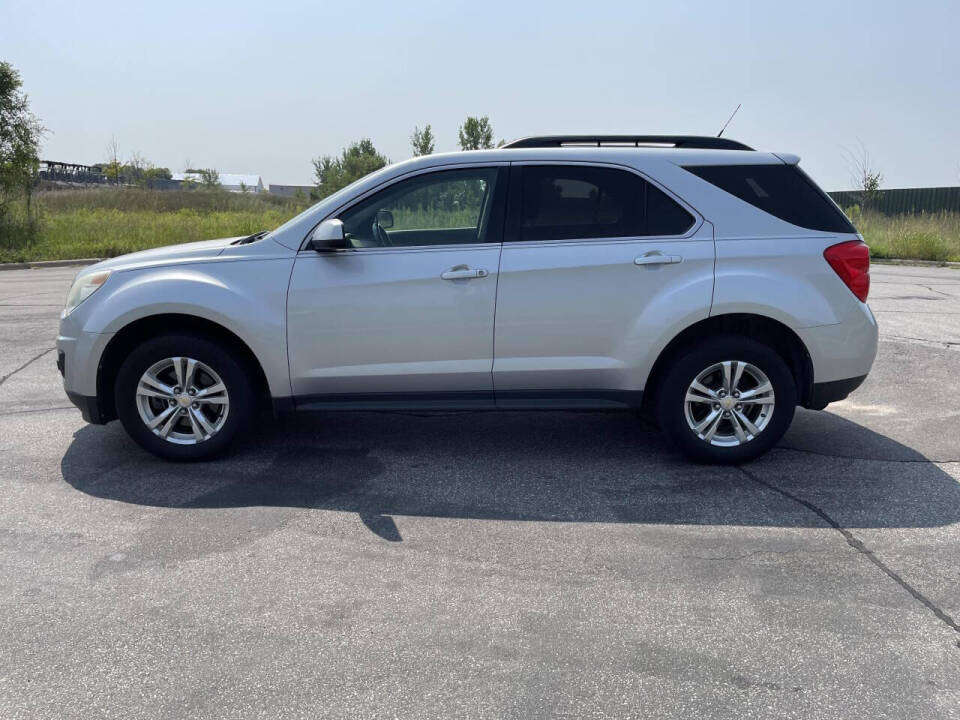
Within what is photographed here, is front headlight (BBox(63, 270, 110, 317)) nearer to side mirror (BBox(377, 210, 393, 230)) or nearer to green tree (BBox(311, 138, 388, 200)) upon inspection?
side mirror (BBox(377, 210, 393, 230))

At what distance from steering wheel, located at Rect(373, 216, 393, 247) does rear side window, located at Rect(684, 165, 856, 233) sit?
6.22ft

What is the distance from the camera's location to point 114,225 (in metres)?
27.9

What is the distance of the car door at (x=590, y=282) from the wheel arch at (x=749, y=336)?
5.7 inches

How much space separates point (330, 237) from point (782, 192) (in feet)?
9.06

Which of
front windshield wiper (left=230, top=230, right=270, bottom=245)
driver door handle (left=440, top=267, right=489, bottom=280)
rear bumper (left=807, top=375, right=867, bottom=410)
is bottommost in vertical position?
rear bumper (left=807, top=375, right=867, bottom=410)

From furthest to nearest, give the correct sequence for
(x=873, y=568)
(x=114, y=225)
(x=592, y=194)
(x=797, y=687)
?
(x=114, y=225), (x=592, y=194), (x=873, y=568), (x=797, y=687)

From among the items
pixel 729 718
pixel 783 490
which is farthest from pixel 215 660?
pixel 783 490

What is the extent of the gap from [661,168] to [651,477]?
1.89 metres

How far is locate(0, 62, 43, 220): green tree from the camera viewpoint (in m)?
22.9

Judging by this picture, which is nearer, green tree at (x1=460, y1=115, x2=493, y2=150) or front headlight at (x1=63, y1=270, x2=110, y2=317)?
front headlight at (x1=63, y1=270, x2=110, y2=317)

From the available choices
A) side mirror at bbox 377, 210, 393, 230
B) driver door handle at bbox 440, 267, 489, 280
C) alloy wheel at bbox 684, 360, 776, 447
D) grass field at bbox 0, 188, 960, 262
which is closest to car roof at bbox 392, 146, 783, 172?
side mirror at bbox 377, 210, 393, 230

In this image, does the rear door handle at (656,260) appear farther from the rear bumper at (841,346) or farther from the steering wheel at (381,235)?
the steering wheel at (381,235)

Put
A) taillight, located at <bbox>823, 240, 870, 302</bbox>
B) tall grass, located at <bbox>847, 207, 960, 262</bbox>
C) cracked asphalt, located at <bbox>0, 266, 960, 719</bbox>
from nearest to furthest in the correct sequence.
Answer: cracked asphalt, located at <bbox>0, 266, 960, 719</bbox> → taillight, located at <bbox>823, 240, 870, 302</bbox> → tall grass, located at <bbox>847, 207, 960, 262</bbox>

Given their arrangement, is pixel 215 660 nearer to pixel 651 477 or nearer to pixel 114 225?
pixel 651 477
